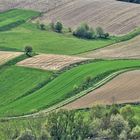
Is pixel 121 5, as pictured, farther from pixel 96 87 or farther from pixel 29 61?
pixel 96 87

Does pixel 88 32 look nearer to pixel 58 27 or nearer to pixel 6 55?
pixel 58 27

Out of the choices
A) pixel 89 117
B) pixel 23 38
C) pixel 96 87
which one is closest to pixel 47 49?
pixel 23 38

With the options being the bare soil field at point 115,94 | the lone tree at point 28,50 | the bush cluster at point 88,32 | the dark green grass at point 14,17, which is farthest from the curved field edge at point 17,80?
the dark green grass at point 14,17

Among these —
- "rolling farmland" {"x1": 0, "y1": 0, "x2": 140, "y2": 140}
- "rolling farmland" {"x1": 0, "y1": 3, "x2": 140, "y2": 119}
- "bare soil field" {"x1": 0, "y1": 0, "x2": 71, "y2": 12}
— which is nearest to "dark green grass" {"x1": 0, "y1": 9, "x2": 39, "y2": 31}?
"rolling farmland" {"x1": 0, "y1": 0, "x2": 140, "y2": 140}

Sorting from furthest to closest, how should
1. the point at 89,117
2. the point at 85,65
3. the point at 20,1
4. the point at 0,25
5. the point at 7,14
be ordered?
the point at 20,1, the point at 7,14, the point at 0,25, the point at 85,65, the point at 89,117

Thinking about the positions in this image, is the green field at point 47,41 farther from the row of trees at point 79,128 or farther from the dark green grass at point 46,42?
the row of trees at point 79,128

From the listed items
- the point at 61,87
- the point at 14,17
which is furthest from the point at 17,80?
the point at 14,17
